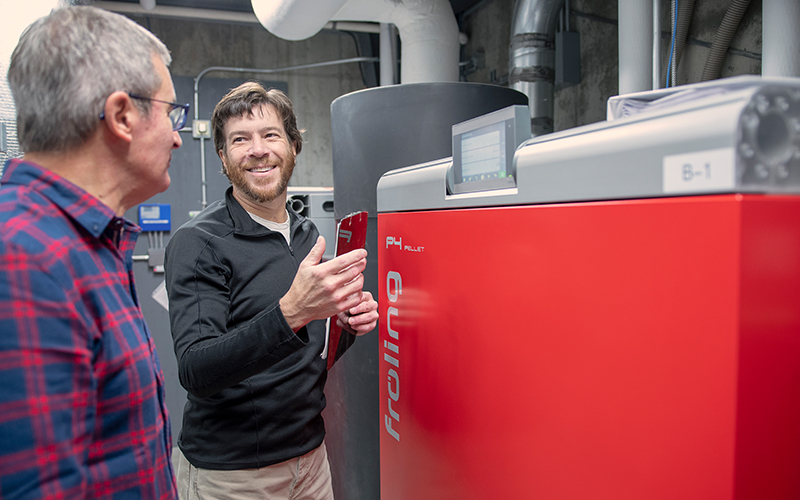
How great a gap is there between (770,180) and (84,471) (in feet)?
2.47

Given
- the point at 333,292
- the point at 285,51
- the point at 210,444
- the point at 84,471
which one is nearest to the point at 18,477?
the point at 84,471

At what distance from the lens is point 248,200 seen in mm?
1268

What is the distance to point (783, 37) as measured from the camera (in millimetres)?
1285

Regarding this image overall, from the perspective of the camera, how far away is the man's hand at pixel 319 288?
0.95 metres

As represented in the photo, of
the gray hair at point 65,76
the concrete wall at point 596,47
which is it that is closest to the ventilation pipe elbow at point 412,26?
the concrete wall at point 596,47

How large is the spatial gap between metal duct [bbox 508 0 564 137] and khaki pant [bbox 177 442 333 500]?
1668mm

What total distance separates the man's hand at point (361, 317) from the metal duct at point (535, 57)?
1.39 meters

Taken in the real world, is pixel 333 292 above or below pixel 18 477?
above

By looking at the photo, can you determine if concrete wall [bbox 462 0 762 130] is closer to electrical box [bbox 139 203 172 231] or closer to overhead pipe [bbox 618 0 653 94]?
overhead pipe [bbox 618 0 653 94]

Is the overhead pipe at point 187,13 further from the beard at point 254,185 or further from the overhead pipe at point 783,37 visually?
the overhead pipe at point 783,37

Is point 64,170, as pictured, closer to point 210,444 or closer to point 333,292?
point 333,292

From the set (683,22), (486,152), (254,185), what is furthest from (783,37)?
(254,185)

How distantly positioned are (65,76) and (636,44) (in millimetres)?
1731

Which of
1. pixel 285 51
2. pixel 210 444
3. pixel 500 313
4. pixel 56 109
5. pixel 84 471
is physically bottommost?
pixel 210 444
